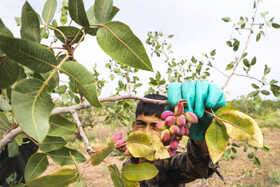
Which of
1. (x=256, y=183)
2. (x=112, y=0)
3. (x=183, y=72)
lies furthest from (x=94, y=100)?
(x=256, y=183)

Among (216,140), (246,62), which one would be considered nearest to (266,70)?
(246,62)

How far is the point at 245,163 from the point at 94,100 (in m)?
5.72

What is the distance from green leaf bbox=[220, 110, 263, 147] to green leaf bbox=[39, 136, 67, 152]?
0.51 metres

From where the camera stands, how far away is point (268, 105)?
12.7m

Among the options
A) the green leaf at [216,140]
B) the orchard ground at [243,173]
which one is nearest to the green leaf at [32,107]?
the green leaf at [216,140]

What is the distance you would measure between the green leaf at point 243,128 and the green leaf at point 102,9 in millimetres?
438

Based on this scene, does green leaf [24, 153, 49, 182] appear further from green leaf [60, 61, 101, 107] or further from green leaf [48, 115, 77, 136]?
green leaf [60, 61, 101, 107]

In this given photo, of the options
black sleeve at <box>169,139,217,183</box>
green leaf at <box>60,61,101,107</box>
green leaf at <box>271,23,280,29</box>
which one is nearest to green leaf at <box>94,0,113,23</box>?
green leaf at <box>60,61,101,107</box>

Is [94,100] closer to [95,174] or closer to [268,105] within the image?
[95,174]

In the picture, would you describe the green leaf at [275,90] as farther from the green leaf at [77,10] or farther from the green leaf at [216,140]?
the green leaf at [77,10]

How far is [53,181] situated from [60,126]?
0.56ft

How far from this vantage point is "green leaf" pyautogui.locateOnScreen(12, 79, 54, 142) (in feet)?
0.95

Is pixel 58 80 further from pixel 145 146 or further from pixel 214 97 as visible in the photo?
pixel 214 97

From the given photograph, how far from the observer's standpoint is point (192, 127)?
120 centimetres
